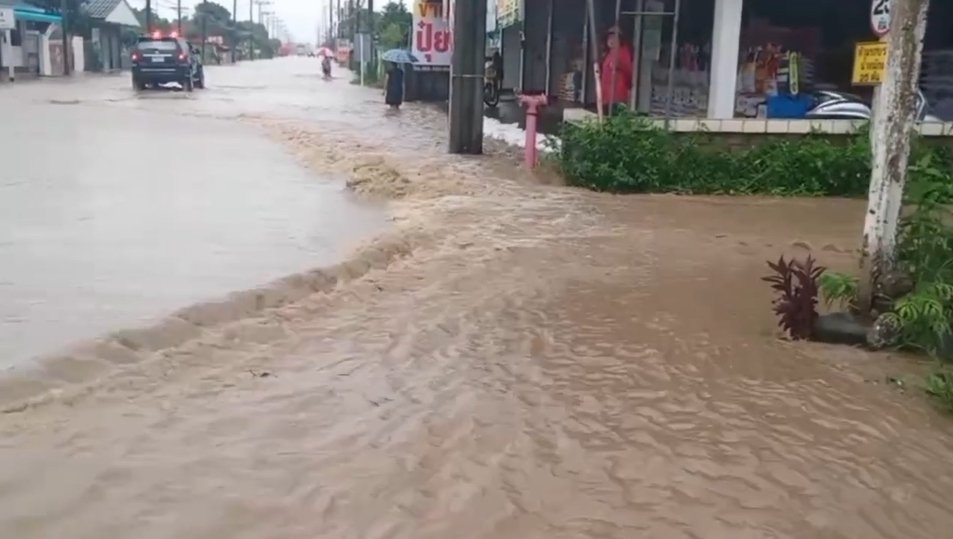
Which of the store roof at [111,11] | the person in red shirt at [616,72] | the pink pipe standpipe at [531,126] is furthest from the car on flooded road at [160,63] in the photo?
the store roof at [111,11]

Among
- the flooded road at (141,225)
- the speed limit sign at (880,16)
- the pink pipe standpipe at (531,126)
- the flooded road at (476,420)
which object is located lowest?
the flooded road at (476,420)

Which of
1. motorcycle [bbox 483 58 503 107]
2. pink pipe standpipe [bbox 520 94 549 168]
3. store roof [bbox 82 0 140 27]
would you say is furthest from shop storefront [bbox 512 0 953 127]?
store roof [bbox 82 0 140 27]

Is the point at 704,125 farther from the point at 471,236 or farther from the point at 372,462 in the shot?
the point at 372,462

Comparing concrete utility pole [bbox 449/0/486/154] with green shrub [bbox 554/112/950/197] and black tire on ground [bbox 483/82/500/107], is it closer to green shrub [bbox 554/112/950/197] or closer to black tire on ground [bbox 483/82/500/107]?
green shrub [bbox 554/112/950/197]

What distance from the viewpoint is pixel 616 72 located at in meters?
14.7

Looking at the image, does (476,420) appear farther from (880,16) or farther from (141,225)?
(880,16)

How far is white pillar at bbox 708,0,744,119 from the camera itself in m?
13.7

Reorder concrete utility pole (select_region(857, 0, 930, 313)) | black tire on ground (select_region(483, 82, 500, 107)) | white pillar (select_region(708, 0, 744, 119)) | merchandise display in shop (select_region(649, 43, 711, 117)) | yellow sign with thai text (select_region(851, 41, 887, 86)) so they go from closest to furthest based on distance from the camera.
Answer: concrete utility pole (select_region(857, 0, 930, 313)) < yellow sign with thai text (select_region(851, 41, 887, 86)) < white pillar (select_region(708, 0, 744, 119)) < merchandise display in shop (select_region(649, 43, 711, 117)) < black tire on ground (select_region(483, 82, 500, 107))

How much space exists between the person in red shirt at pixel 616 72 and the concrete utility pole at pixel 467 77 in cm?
186

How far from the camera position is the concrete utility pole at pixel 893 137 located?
564cm

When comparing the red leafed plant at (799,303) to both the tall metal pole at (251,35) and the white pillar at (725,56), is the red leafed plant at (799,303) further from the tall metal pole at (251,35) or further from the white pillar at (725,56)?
the tall metal pole at (251,35)

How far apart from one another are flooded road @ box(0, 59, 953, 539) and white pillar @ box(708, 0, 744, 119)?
6.81 meters

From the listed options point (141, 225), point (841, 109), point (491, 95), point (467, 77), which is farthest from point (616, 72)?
point (491, 95)

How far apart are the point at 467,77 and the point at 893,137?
33.6ft
